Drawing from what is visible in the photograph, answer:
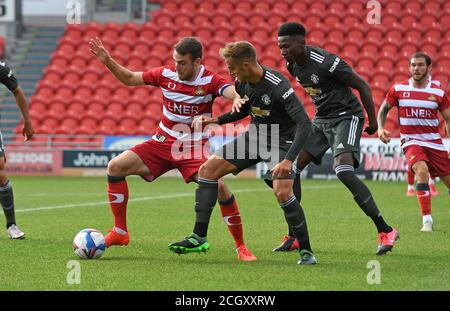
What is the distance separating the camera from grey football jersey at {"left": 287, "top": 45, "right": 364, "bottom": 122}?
27.5 feet

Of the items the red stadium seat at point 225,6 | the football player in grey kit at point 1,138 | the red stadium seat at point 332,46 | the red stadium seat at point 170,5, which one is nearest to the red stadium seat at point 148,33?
the red stadium seat at point 170,5

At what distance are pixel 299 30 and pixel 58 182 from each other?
13.0 meters

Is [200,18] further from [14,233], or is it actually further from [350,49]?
[14,233]

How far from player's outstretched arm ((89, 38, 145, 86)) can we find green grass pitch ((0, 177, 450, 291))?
1737 millimetres

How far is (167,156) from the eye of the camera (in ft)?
28.2

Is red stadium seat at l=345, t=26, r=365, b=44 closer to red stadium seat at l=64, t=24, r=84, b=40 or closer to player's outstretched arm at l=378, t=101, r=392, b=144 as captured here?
red stadium seat at l=64, t=24, r=84, b=40

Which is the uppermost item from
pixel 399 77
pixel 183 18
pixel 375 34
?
pixel 183 18

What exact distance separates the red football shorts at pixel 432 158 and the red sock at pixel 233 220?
3.52 metres

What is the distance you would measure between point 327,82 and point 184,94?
145cm

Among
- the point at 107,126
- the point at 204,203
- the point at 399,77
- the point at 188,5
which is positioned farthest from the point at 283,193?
the point at 188,5

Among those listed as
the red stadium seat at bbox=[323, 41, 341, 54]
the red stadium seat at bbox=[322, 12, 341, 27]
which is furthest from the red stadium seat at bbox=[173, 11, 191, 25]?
the red stadium seat at bbox=[323, 41, 341, 54]

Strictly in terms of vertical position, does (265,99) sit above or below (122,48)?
below
